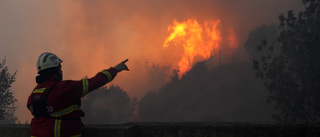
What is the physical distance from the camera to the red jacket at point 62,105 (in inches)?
108

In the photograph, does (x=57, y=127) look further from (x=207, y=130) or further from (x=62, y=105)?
(x=207, y=130)

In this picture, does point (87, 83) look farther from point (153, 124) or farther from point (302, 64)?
point (302, 64)

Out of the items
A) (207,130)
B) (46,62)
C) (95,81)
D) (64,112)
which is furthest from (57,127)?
(207,130)

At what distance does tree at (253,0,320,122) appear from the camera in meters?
21.0

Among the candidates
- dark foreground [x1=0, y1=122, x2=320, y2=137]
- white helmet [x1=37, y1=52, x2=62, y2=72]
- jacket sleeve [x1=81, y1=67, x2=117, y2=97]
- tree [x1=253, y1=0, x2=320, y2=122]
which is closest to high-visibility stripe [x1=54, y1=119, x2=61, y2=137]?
jacket sleeve [x1=81, y1=67, x2=117, y2=97]

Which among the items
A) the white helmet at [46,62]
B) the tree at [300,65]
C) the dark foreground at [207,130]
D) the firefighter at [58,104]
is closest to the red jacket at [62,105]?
the firefighter at [58,104]

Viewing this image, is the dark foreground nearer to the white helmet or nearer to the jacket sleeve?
the jacket sleeve

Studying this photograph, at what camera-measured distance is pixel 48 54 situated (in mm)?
3242

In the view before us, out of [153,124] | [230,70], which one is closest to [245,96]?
[230,70]

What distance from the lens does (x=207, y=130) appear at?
3670 mm

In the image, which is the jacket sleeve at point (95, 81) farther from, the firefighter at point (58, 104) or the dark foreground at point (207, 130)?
the dark foreground at point (207, 130)

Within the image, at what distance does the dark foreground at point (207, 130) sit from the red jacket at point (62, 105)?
1.17 metres

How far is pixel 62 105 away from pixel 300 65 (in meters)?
24.0

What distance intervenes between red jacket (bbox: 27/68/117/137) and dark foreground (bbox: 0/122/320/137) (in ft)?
3.85
